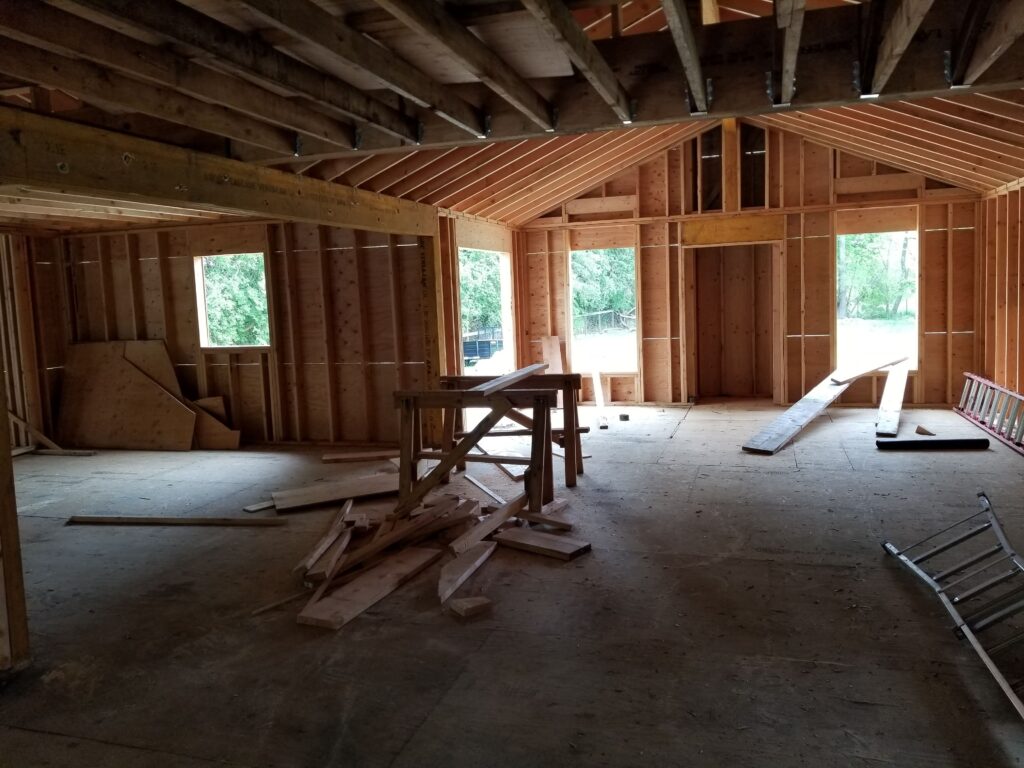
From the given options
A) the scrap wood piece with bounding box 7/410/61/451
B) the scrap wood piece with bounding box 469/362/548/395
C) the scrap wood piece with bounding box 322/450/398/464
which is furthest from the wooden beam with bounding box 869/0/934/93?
the scrap wood piece with bounding box 7/410/61/451

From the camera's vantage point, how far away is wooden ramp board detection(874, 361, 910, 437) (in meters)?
8.96

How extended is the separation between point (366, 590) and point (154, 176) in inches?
124

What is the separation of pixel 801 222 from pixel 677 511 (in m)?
7.02

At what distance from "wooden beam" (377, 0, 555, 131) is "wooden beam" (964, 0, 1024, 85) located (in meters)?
2.62

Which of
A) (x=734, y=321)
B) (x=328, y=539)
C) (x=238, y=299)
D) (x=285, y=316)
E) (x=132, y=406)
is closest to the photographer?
(x=328, y=539)

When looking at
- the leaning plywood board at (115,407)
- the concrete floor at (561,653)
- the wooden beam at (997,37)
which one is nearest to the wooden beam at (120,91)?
the concrete floor at (561,653)

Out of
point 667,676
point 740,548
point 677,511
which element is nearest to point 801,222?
point 677,511

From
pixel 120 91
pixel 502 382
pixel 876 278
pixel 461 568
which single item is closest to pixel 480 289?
pixel 876 278

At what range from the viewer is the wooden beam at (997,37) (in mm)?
3670

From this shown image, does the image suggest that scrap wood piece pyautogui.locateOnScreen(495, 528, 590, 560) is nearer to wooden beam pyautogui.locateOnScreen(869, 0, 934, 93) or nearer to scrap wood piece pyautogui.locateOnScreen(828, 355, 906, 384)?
wooden beam pyautogui.locateOnScreen(869, 0, 934, 93)

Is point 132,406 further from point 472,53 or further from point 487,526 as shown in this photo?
point 472,53

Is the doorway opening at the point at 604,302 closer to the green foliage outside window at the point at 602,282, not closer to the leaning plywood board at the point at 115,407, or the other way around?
the green foliage outside window at the point at 602,282

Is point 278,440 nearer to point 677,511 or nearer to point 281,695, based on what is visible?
point 677,511

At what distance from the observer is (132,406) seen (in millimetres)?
10633
